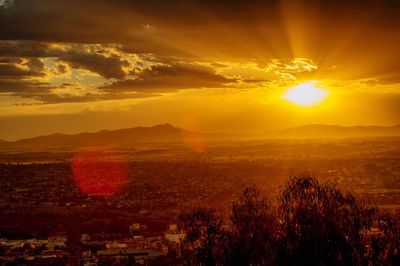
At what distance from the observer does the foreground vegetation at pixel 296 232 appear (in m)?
14.6

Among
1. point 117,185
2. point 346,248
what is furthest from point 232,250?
point 117,185

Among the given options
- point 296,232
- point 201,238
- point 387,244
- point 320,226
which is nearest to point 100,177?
point 201,238

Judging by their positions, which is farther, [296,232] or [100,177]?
[100,177]

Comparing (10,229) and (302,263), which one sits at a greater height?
(302,263)

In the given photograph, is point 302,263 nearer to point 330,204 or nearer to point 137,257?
point 330,204

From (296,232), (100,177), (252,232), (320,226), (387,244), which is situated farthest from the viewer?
(100,177)

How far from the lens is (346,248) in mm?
14633

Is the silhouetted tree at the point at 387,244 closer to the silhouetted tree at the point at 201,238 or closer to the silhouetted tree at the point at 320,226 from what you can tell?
the silhouetted tree at the point at 320,226

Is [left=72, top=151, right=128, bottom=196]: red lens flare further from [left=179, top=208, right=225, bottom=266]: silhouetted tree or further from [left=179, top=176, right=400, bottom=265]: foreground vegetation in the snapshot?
[left=179, top=176, right=400, bottom=265]: foreground vegetation

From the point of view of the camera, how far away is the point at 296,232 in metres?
15.2

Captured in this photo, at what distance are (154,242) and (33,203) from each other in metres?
36.7

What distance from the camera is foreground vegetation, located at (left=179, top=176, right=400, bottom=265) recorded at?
14578mm

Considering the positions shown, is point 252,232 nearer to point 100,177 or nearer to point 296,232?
point 296,232

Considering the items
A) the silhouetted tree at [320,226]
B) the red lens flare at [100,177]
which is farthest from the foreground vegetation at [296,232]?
the red lens flare at [100,177]
